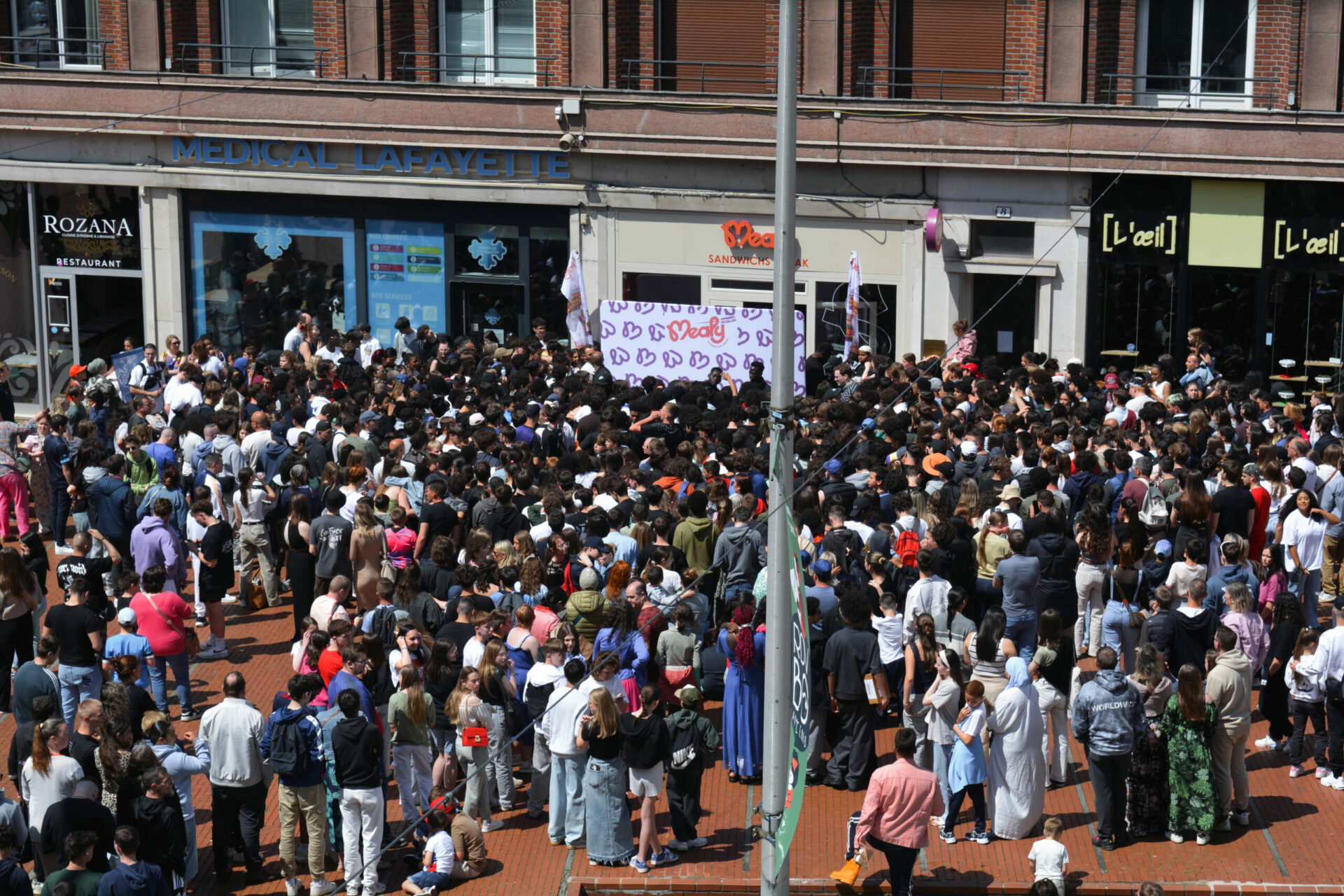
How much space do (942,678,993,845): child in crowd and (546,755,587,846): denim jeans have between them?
108 inches

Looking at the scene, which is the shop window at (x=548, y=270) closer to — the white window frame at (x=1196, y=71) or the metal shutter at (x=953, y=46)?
the metal shutter at (x=953, y=46)

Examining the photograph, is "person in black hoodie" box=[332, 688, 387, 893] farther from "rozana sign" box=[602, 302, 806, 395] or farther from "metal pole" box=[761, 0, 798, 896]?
"rozana sign" box=[602, 302, 806, 395]

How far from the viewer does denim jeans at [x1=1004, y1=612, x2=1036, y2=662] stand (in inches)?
530

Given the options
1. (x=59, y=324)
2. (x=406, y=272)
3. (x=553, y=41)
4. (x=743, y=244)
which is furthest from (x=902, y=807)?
(x=59, y=324)

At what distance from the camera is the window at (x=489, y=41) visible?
25938 millimetres

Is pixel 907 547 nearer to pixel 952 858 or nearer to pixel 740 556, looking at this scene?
pixel 740 556

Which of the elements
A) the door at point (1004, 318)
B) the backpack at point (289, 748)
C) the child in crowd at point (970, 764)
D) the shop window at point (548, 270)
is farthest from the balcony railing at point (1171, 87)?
the backpack at point (289, 748)

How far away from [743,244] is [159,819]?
54.8 ft

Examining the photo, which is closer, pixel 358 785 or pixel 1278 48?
pixel 358 785

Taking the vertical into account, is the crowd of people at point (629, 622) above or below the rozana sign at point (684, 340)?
below

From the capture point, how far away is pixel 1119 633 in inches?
524

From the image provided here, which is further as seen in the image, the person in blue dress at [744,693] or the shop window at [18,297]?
the shop window at [18,297]

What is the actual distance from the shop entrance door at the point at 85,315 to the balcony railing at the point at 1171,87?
625 inches

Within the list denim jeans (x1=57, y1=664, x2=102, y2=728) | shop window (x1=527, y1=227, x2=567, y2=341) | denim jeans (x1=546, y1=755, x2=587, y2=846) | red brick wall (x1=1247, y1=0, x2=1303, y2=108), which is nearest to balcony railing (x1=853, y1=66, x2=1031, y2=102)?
red brick wall (x1=1247, y1=0, x2=1303, y2=108)
